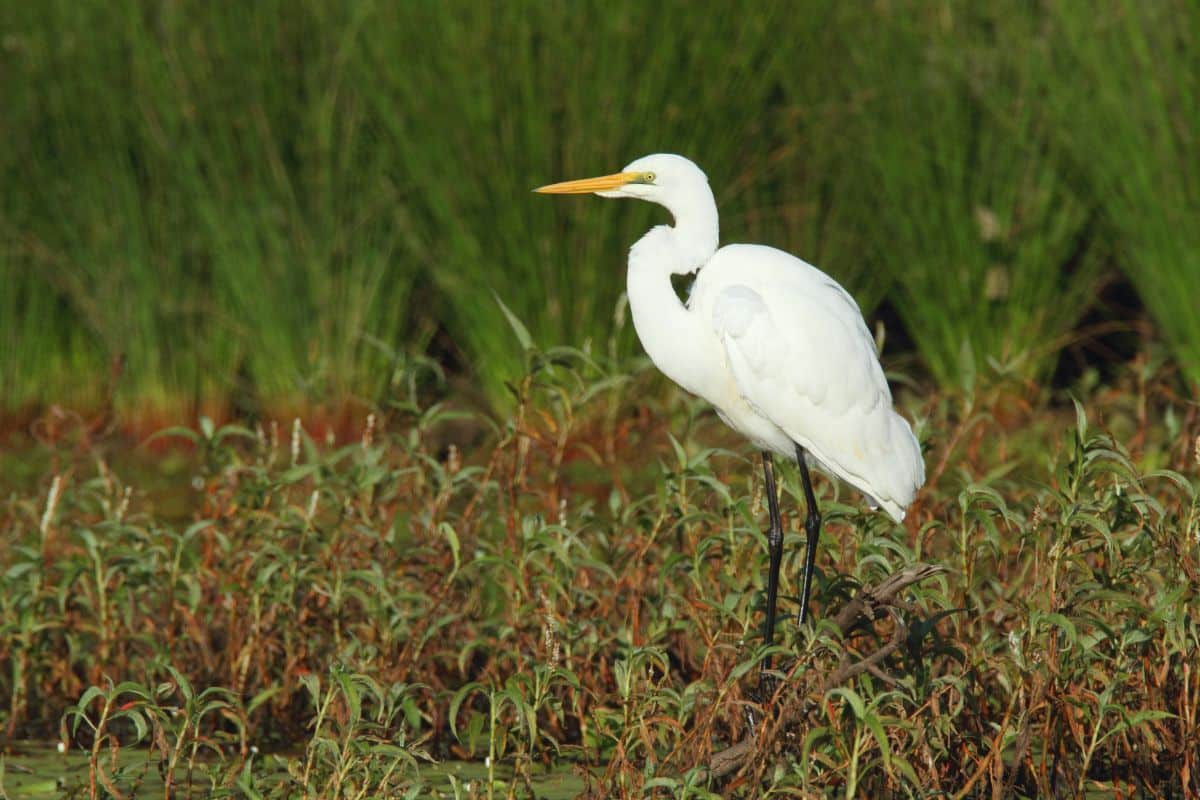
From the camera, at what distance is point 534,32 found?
675 centimetres

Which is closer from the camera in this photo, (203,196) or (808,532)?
(808,532)

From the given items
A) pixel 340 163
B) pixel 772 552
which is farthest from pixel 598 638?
pixel 340 163

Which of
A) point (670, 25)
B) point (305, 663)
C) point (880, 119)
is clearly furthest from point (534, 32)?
point (305, 663)

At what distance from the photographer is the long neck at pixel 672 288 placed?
3889mm

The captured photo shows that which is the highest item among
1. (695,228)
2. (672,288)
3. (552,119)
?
(695,228)

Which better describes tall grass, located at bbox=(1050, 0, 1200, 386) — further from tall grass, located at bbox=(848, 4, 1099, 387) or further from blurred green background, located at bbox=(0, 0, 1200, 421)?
tall grass, located at bbox=(848, 4, 1099, 387)

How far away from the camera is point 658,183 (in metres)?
3.95

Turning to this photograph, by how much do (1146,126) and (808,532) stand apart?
3.31m

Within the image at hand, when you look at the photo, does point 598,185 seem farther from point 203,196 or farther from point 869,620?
point 203,196

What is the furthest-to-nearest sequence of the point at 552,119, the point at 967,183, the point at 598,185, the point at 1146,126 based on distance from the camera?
the point at 967,183 → the point at 552,119 → the point at 1146,126 → the point at 598,185

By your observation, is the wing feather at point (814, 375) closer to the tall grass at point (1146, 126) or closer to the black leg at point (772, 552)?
the black leg at point (772, 552)

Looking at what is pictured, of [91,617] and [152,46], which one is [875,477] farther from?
[152,46]

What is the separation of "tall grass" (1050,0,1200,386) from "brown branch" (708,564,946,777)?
3528 mm

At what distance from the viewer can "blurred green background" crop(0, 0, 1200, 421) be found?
6723 millimetres
